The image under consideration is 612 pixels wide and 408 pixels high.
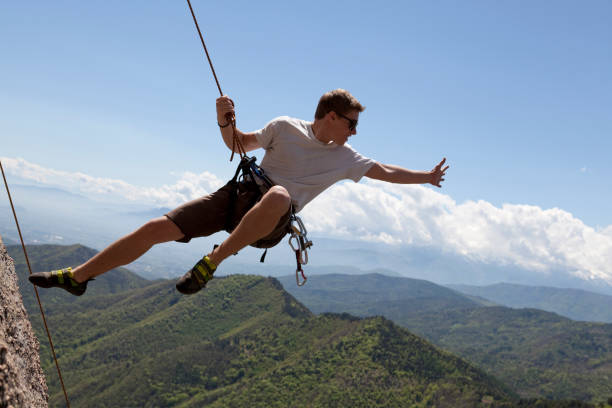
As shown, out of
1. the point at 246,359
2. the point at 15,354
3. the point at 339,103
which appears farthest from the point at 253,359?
the point at 15,354

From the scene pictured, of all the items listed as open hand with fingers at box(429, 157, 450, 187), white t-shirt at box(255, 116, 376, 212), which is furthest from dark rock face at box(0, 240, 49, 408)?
open hand with fingers at box(429, 157, 450, 187)

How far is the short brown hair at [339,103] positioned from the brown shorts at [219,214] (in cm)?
91

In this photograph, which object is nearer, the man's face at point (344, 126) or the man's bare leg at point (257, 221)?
the man's bare leg at point (257, 221)

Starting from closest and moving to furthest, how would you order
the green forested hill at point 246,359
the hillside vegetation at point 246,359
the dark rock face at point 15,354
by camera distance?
the dark rock face at point 15,354, the hillside vegetation at point 246,359, the green forested hill at point 246,359

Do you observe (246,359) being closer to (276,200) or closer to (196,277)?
(196,277)

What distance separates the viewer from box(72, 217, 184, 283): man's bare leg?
3.22 meters

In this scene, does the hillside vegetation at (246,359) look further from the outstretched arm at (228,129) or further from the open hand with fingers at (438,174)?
the outstretched arm at (228,129)

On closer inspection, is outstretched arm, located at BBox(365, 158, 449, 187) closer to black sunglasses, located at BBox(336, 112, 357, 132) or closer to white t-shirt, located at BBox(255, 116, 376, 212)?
white t-shirt, located at BBox(255, 116, 376, 212)

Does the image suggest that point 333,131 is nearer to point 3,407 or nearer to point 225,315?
point 3,407

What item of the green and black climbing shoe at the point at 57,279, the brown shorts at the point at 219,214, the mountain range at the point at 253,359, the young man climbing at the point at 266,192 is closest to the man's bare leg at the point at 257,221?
the young man climbing at the point at 266,192

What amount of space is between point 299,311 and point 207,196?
160478 millimetres

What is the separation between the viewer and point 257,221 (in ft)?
10.6

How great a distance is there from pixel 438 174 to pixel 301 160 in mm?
1495

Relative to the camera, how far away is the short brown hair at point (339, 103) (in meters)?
3.66
